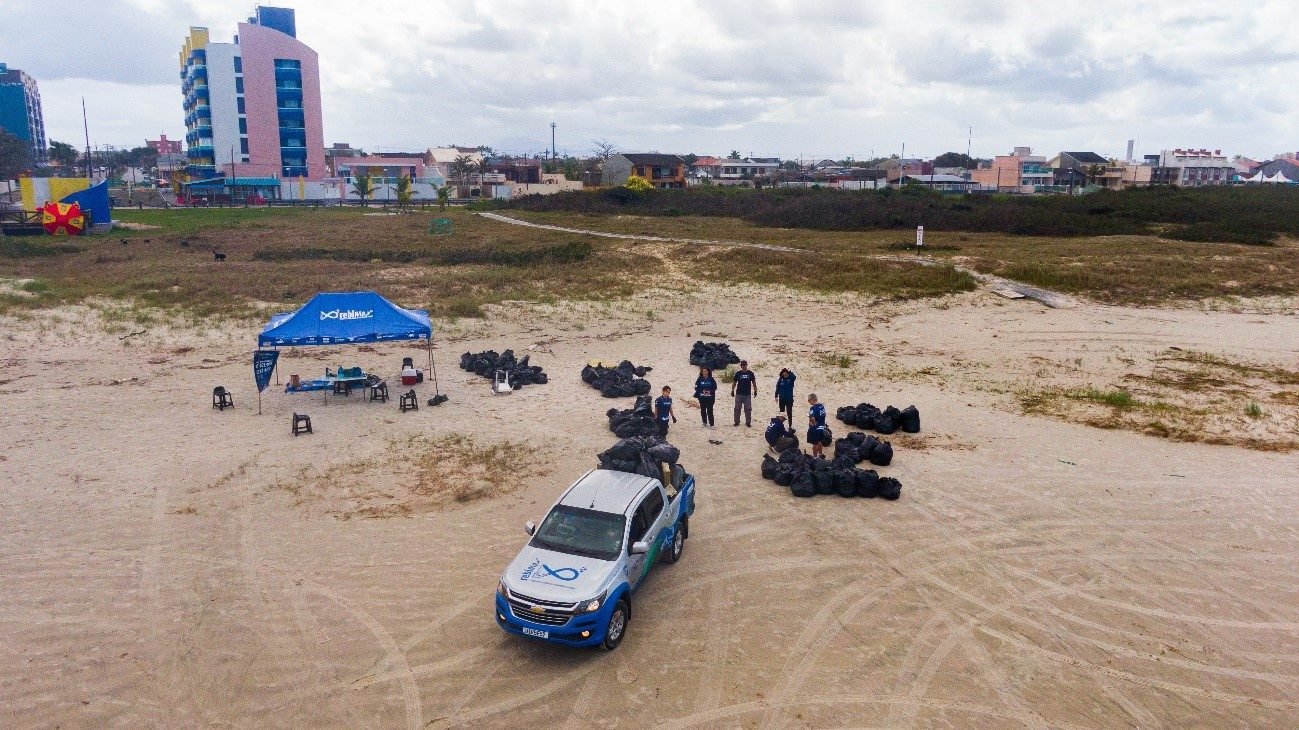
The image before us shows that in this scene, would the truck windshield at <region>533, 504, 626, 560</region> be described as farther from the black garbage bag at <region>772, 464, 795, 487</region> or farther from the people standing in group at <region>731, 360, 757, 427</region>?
the people standing in group at <region>731, 360, 757, 427</region>

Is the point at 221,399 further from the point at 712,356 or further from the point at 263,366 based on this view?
the point at 712,356

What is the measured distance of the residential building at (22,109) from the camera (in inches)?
6014

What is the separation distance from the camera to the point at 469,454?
51.6 feet

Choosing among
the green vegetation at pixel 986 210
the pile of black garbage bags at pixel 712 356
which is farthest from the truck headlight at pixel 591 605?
the green vegetation at pixel 986 210

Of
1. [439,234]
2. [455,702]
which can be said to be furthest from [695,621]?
[439,234]

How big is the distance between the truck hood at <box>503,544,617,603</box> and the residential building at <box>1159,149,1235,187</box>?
152m

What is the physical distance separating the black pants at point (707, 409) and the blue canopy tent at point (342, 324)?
23.2ft

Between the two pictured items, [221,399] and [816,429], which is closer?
[816,429]

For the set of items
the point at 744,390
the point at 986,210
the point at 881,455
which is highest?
the point at 986,210

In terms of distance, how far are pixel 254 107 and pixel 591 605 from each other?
362 feet

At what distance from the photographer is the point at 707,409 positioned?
17422mm

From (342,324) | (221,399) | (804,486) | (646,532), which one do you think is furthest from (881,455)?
(221,399)

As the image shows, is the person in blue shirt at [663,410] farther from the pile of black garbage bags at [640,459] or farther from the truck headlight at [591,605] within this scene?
the truck headlight at [591,605]

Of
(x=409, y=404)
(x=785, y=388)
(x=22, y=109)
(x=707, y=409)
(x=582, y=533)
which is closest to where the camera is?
(x=582, y=533)
